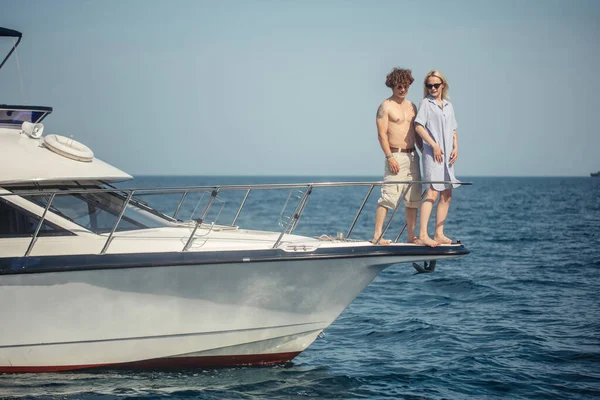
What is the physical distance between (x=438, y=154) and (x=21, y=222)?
166 inches

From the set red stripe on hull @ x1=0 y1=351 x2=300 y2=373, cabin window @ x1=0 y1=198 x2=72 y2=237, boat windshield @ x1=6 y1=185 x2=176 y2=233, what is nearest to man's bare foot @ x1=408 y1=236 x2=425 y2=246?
red stripe on hull @ x1=0 y1=351 x2=300 y2=373

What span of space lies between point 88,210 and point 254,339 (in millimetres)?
2206

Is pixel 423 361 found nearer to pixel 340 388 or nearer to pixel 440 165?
pixel 340 388

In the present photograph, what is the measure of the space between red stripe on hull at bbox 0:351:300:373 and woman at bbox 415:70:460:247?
82.4 inches

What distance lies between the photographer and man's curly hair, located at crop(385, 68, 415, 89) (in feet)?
21.7

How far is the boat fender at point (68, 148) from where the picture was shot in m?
7.51

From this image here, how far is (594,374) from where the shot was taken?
734cm

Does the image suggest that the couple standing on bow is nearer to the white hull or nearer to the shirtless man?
the shirtless man

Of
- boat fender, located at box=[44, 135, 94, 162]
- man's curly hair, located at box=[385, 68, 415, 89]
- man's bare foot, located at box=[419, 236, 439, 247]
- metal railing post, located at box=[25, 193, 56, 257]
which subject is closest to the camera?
metal railing post, located at box=[25, 193, 56, 257]

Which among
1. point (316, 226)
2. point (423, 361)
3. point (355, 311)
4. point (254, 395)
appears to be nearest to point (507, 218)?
point (316, 226)

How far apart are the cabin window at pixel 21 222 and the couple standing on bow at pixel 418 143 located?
3267 millimetres

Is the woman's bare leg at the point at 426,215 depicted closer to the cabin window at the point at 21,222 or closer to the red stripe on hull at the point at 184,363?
the red stripe on hull at the point at 184,363

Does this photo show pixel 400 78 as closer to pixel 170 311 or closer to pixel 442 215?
pixel 442 215

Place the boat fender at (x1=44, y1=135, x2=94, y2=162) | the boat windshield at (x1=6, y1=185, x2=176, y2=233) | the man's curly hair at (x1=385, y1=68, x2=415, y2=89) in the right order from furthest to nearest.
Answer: the boat fender at (x1=44, y1=135, x2=94, y2=162) → the boat windshield at (x1=6, y1=185, x2=176, y2=233) → the man's curly hair at (x1=385, y1=68, x2=415, y2=89)
